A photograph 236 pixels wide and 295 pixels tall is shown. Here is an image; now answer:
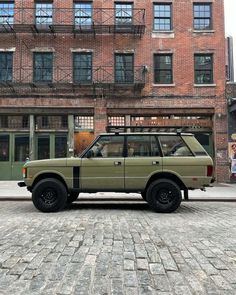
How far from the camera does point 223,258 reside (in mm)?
4906

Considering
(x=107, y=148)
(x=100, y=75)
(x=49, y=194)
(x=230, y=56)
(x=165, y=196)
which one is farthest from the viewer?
(x=230, y=56)

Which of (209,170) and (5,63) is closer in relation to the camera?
(209,170)

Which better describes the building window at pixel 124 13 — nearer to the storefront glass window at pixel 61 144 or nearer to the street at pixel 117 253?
the storefront glass window at pixel 61 144

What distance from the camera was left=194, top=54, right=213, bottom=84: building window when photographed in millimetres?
20641

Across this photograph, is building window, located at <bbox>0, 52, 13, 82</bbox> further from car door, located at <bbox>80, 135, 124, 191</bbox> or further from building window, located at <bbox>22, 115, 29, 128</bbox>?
car door, located at <bbox>80, 135, 124, 191</bbox>

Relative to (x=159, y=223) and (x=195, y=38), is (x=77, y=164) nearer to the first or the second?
(x=159, y=223)

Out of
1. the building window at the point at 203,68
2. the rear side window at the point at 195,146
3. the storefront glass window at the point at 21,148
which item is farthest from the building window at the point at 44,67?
the rear side window at the point at 195,146

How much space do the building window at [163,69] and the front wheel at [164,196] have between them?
12.3 metres

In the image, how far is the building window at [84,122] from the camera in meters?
20.4

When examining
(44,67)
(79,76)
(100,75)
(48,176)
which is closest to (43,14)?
(44,67)

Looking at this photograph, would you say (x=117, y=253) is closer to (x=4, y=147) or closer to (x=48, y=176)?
(x=48, y=176)

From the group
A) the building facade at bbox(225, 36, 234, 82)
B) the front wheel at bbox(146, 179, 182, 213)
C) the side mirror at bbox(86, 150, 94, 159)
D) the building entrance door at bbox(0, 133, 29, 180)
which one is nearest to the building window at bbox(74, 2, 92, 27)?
the building entrance door at bbox(0, 133, 29, 180)

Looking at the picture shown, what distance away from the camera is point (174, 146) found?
9734mm

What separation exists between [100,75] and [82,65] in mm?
1256
